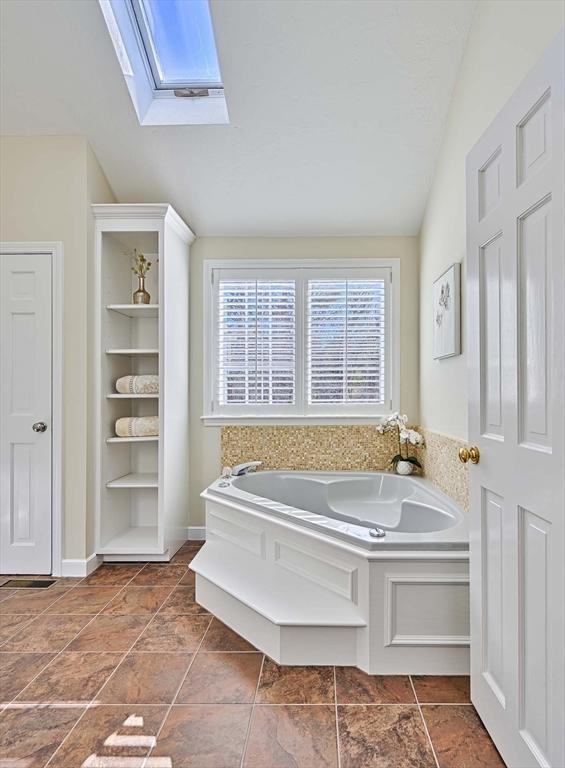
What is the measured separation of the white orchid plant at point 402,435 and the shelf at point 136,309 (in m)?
1.82

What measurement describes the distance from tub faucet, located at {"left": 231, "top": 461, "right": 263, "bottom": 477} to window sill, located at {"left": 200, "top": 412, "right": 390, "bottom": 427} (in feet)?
1.14

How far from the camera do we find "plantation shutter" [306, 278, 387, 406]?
11.5 feet

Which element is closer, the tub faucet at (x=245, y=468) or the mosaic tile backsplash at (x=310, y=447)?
the tub faucet at (x=245, y=468)

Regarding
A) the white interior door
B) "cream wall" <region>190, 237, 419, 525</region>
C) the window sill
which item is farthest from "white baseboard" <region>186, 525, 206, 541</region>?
the white interior door

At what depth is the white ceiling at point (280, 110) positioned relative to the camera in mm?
2299

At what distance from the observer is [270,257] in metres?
3.54

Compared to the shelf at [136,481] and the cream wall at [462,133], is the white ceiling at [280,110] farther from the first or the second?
the shelf at [136,481]

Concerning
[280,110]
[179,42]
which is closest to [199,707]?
[280,110]

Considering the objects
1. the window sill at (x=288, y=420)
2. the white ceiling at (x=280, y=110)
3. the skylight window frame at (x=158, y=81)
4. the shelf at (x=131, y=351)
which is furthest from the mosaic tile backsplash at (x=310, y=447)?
the skylight window frame at (x=158, y=81)

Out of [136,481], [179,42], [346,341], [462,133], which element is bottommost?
[136,481]

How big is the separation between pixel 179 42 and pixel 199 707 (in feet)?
11.2

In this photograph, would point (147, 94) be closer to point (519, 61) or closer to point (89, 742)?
point (519, 61)

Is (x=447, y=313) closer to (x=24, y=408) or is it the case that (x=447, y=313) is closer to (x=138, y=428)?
(x=138, y=428)

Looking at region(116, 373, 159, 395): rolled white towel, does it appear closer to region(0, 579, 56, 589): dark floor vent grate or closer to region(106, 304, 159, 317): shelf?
region(106, 304, 159, 317): shelf
